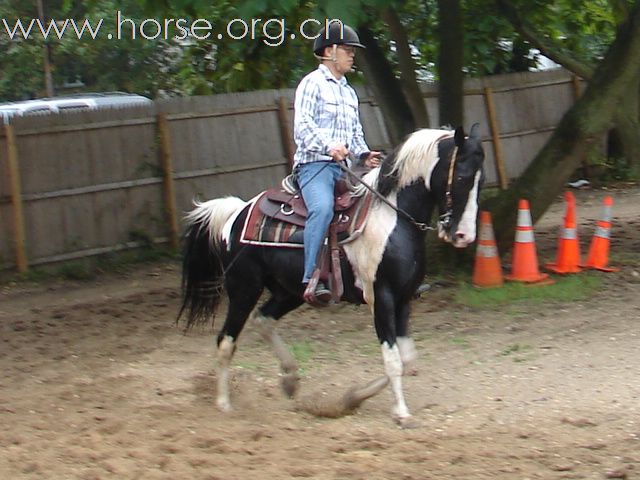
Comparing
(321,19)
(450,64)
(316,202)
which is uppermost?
(321,19)

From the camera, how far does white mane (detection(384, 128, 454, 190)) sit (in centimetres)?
657

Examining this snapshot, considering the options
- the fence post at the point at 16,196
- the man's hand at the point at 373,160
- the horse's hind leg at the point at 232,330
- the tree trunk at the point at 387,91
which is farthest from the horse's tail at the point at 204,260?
the fence post at the point at 16,196

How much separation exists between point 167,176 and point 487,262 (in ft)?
16.8

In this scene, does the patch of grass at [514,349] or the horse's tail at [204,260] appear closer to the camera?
the horse's tail at [204,260]

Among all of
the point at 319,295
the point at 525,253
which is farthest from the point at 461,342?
the point at 319,295

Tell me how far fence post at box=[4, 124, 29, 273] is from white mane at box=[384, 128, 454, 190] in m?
6.92

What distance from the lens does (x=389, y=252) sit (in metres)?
6.57

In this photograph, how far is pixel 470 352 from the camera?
8.35m

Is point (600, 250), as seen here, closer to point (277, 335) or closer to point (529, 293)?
point (529, 293)

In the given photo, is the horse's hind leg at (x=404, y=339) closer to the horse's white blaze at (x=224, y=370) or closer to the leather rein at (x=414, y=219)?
the leather rein at (x=414, y=219)

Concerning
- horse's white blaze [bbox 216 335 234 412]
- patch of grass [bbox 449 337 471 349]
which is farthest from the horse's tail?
patch of grass [bbox 449 337 471 349]

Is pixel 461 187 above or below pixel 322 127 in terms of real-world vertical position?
below

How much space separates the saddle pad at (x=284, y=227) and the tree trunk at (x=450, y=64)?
14.2 ft

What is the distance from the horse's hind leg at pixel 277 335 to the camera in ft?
23.9
